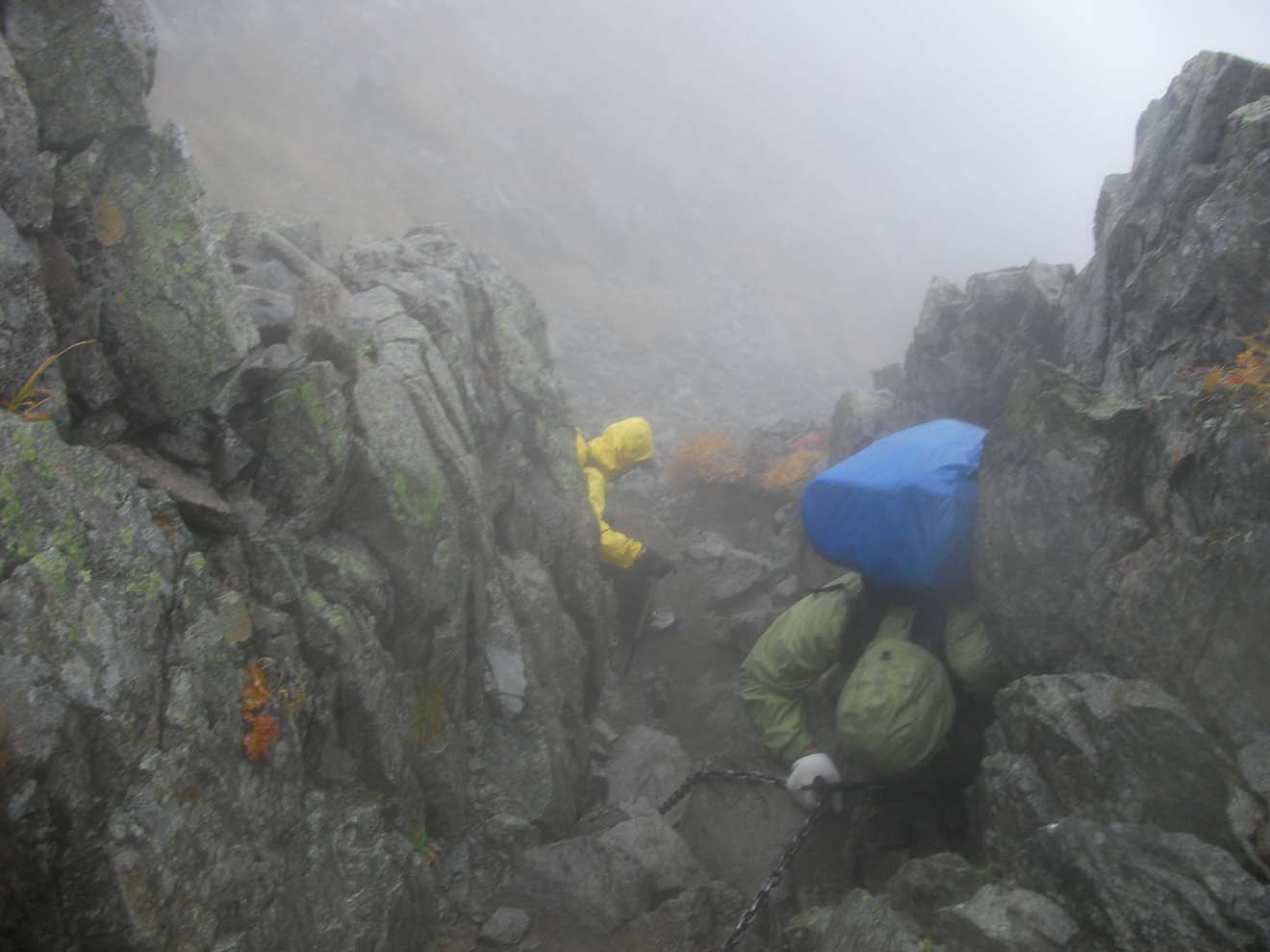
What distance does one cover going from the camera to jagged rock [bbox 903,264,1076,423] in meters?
13.3

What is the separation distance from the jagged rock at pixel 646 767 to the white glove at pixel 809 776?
2271 mm

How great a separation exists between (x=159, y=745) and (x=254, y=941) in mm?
1507

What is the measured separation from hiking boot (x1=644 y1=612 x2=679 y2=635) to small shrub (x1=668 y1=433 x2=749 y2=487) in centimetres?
718

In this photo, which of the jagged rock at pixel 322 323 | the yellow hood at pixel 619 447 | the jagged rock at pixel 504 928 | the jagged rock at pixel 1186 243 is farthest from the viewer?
the yellow hood at pixel 619 447

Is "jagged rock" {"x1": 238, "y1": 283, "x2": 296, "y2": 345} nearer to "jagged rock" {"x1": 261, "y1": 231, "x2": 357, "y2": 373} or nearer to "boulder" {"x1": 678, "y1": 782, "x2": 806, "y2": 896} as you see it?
"jagged rock" {"x1": 261, "y1": 231, "x2": 357, "y2": 373}

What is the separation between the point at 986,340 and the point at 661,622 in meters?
7.82

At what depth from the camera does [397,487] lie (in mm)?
8445

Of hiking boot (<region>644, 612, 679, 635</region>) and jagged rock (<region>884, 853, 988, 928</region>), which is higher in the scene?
jagged rock (<region>884, 853, 988, 928</region>)

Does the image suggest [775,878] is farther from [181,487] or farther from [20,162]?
[20,162]

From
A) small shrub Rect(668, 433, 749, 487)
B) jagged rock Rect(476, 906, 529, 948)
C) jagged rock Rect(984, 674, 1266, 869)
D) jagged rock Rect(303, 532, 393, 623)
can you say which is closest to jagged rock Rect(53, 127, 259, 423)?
jagged rock Rect(303, 532, 393, 623)

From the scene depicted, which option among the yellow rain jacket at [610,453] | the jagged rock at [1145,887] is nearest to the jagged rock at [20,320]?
the jagged rock at [1145,887]

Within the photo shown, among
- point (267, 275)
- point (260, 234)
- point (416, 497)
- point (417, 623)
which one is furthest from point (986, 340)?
point (260, 234)

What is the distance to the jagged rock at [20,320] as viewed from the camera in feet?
17.6

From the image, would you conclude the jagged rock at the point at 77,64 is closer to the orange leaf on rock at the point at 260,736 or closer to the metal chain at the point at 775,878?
the orange leaf on rock at the point at 260,736
